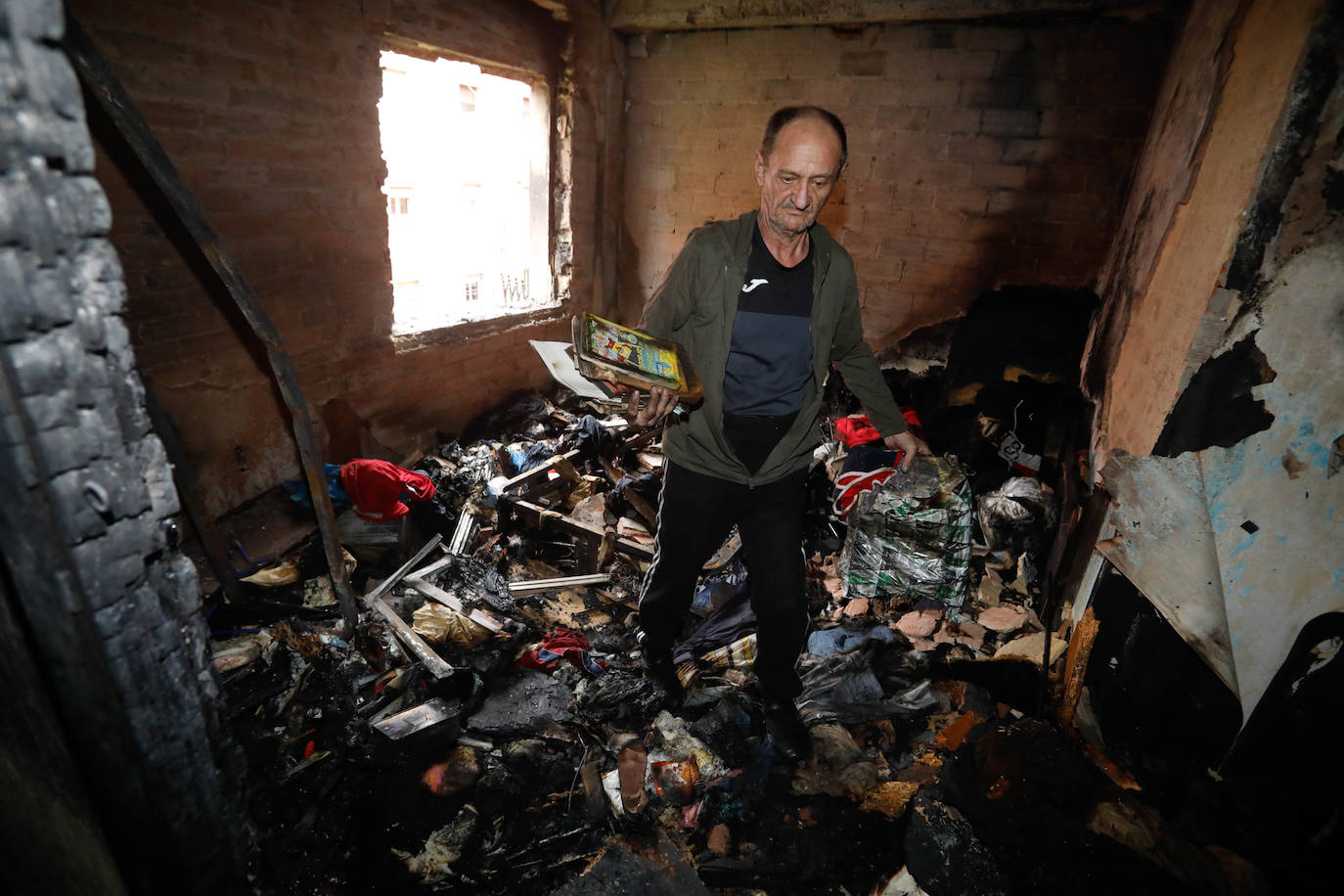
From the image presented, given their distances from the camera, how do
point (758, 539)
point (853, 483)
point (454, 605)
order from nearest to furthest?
point (758, 539) → point (454, 605) → point (853, 483)

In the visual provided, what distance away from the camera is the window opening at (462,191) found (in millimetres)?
4941

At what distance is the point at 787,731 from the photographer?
7.94 ft

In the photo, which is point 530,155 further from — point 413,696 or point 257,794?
point 257,794

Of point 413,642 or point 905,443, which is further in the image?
point 413,642

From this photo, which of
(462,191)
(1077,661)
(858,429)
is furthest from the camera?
(462,191)

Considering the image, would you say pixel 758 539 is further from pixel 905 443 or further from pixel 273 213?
pixel 273 213

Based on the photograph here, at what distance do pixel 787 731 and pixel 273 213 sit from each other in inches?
145

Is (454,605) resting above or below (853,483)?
below

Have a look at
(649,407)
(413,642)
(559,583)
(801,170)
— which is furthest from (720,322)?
(413,642)

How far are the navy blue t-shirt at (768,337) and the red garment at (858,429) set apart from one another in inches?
81.3

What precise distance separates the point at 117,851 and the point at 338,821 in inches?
46.8

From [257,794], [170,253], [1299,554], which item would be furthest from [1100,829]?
[170,253]

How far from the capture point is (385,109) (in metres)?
4.05

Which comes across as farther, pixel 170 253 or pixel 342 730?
pixel 170 253
